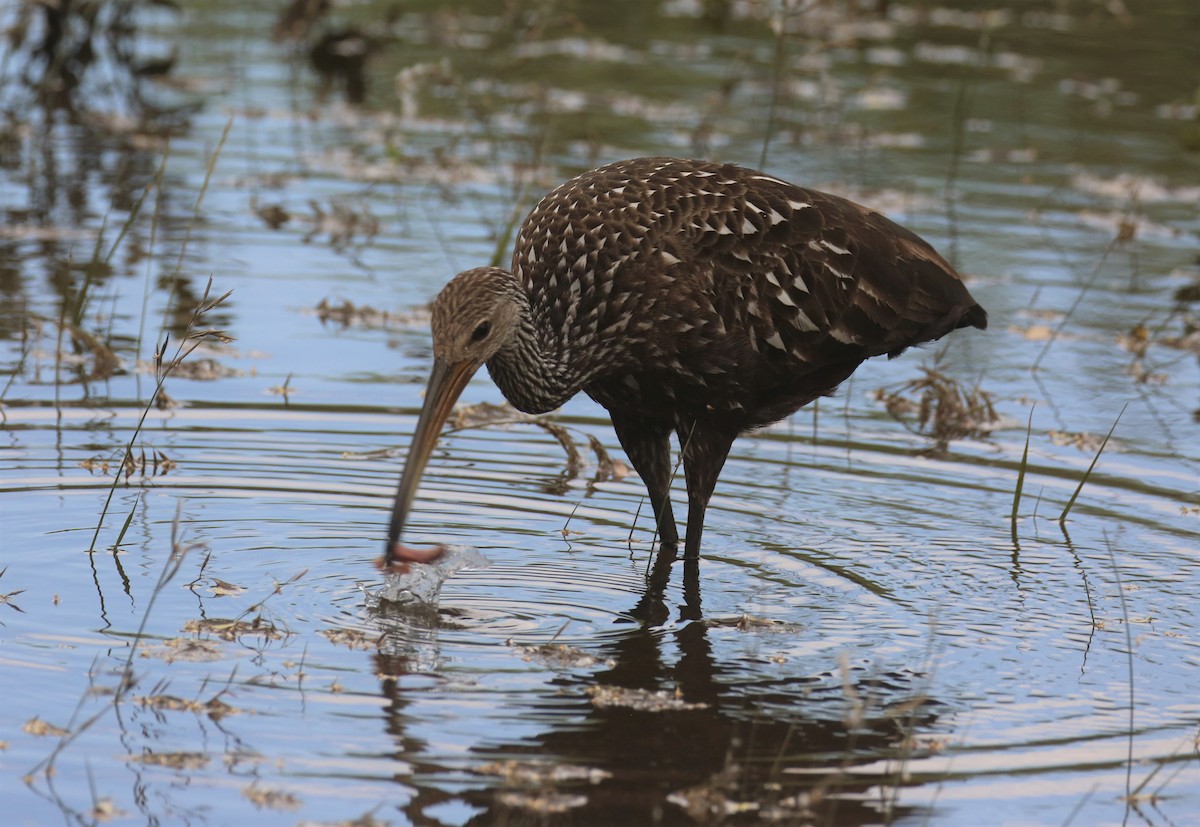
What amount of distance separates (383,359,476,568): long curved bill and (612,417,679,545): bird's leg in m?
1.22

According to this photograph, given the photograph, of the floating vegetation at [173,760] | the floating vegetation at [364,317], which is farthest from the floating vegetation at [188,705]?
the floating vegetation at [364,317]

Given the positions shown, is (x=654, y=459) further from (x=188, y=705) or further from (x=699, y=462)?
(x=188, y=705)

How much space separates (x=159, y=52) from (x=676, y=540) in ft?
42.1

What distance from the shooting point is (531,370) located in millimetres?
6555

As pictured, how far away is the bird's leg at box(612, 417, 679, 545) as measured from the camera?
7.27 meters

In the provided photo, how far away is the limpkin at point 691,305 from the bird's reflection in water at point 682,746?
3.37ft

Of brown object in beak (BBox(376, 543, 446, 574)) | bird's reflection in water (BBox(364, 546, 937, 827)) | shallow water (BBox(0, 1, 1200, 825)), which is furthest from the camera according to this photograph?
brown object in beak (BBox(376, 543, 446, 574))

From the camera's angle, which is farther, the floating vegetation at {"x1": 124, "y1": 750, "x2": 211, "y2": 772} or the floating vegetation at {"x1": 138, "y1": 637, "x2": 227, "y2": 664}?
the floating vegetation at {"x1": 138, "y1": 637, "x2": 227, "y2": 664}

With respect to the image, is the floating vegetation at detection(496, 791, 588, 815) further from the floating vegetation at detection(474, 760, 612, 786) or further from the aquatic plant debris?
the aquatic plant debris

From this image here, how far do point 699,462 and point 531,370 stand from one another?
92cm

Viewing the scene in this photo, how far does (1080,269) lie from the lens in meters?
12.6

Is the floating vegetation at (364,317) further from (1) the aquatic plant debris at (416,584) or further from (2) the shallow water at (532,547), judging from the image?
(1) the aquatic plant debris at (416,584)

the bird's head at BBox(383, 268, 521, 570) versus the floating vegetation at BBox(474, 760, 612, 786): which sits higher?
the bird's head at BBox(383, 268, 521, 570)

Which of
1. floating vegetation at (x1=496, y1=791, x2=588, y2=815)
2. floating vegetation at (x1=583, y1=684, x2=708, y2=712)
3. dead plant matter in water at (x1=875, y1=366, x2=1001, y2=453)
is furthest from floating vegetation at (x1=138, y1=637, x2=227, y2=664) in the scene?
dead plant matter in water at (x1=875, y1=366, x2=1001, y2=453)
